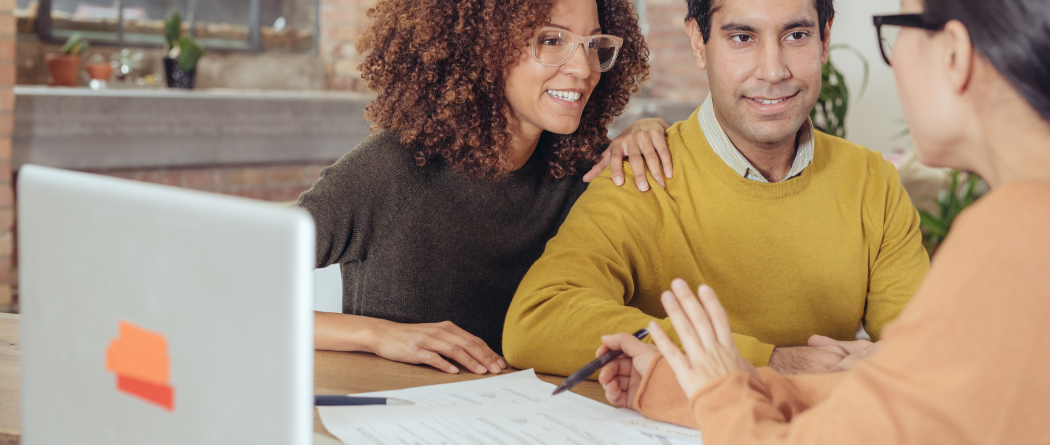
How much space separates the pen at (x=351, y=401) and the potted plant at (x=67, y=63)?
4.05 metres

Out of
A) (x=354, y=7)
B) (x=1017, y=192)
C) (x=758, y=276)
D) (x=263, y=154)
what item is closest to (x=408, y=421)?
(x=1017, y=192)

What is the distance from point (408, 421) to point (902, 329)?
0.51m

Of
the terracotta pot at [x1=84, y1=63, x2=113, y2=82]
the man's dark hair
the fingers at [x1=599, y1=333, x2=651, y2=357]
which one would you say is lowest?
the fingers at [x1=599, y1=333, x2=651, y2=357]

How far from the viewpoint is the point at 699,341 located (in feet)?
2.65

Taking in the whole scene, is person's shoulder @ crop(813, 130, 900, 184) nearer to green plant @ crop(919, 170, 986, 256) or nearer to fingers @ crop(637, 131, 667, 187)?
fingers @ crop(637, 131, 667, 187)

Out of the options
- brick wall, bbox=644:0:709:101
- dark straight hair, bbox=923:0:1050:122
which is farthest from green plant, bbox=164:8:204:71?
dark straight hair, bbox=923:0:1050:122

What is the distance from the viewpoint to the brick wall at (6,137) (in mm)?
3156

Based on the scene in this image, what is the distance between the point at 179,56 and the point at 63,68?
0.56m

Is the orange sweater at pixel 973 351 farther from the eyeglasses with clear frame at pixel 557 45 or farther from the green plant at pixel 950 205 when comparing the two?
the green plant at pixel 950 205

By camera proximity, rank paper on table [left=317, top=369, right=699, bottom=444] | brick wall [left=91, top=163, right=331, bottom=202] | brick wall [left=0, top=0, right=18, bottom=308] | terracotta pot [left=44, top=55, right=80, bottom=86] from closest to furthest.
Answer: paper on table [left=317, top=369, right=699, bottom=444], brick wall [left=0, top=0, right=18, bottom=308], brick wall [left=91, top=163, right=331, bottom=202], terracotta pot [left=44, top=55, right=80, bottom=86]

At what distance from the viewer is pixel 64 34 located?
14.6ft

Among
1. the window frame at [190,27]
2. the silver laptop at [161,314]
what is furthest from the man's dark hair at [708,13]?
the window frame at [190,27]

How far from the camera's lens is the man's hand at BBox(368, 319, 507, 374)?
1.15 m

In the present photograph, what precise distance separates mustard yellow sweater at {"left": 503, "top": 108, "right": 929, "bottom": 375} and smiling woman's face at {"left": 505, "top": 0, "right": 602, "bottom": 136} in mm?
150
